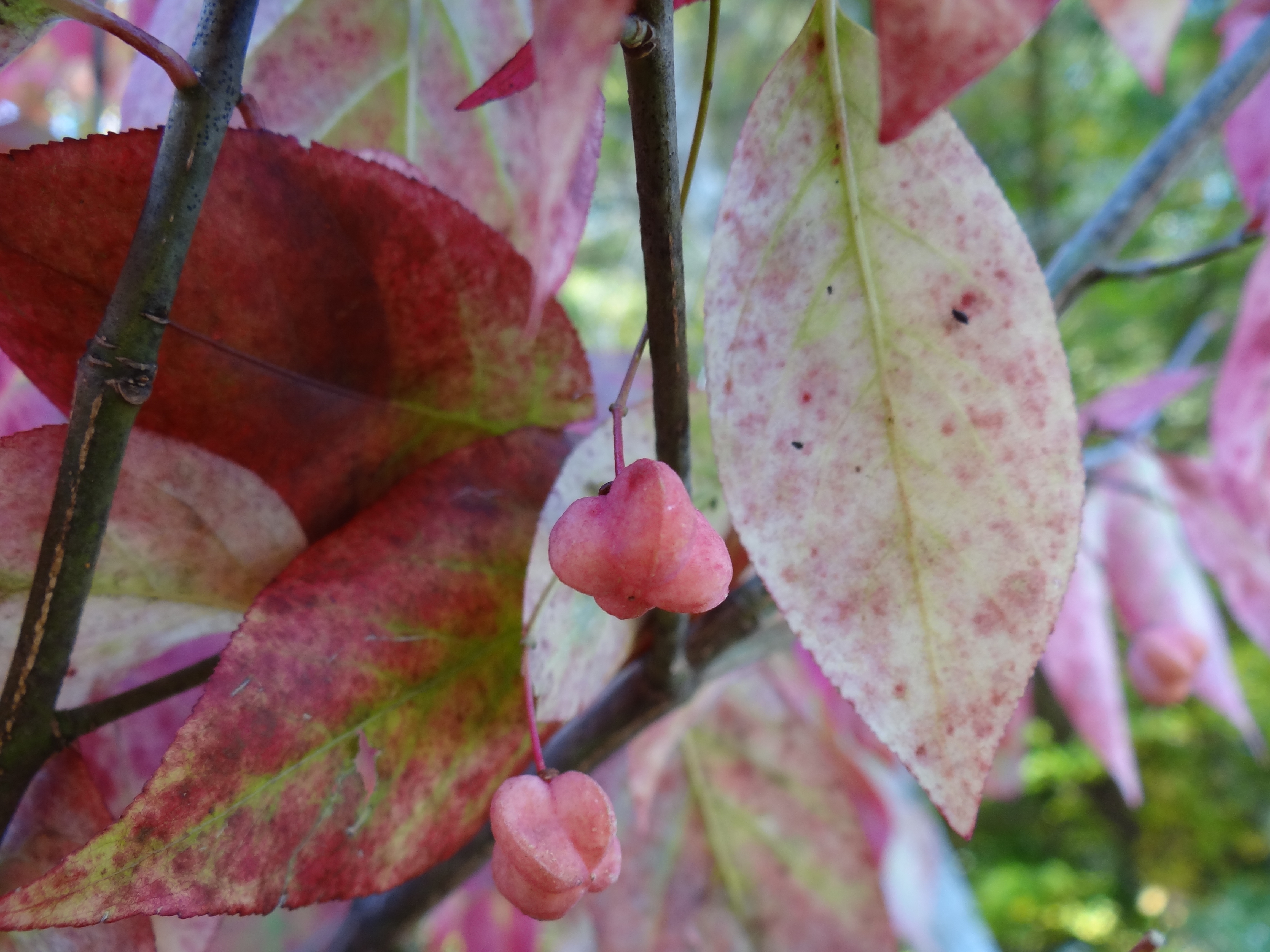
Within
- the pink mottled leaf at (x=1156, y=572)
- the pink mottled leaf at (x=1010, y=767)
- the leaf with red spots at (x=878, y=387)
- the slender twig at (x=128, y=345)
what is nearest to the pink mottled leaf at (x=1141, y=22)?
the leaf with red spots at (x=878, y=387)

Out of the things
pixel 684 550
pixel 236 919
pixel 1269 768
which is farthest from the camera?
pixel 1269 768

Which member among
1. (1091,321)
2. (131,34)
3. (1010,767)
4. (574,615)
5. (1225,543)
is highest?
(1091,321)

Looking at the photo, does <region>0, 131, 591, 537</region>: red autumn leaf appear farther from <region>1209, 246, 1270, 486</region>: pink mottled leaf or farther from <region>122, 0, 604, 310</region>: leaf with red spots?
<region>1209, 246, 1270, 486</region>: pink mottled leaf

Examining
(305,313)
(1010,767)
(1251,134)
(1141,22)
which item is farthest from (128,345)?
(1010,767)

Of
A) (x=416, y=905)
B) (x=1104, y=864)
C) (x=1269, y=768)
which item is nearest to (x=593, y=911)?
(x=416, y=905)

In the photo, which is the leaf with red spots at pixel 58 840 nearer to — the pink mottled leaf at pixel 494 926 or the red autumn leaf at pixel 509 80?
the red autumn leaf at pixel 509 80

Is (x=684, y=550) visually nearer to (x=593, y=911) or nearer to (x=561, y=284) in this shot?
(x=561, y=284)

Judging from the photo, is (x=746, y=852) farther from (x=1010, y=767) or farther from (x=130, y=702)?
(x=1010, y=767)
